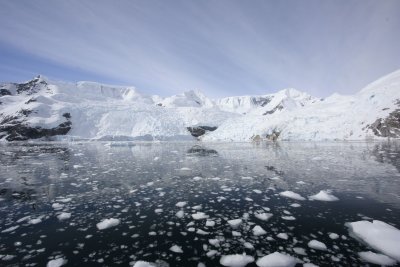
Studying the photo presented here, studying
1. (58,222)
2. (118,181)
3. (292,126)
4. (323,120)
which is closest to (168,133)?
(292,126)

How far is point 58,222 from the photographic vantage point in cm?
588

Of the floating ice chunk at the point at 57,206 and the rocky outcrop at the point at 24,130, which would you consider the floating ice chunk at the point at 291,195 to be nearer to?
the floating ice chunk at the point at 57,206

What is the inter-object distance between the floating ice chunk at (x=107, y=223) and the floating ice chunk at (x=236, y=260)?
2866 millimetres

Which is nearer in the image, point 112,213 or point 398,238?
point 398,238

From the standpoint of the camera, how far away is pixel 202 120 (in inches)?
3201

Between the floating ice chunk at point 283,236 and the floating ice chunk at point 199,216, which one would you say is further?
the floating ice chunk at point 199,216

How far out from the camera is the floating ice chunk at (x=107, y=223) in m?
5.54

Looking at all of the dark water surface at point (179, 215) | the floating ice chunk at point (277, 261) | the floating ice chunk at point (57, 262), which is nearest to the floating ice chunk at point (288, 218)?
the dark water surface at point (179, 215)

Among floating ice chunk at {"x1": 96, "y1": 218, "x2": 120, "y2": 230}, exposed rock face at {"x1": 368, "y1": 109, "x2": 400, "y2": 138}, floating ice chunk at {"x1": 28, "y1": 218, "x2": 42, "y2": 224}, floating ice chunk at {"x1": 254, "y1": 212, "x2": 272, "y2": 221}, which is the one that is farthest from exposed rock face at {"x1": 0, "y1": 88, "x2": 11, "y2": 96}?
floating ice chunk at {"x1": 254, "y1": 212, "x2": 272, "y2": 221}

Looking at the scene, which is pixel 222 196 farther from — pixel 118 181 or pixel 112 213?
pixel 118 181

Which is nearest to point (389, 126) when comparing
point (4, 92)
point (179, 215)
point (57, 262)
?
point (179, 215)

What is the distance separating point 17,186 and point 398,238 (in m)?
12.4

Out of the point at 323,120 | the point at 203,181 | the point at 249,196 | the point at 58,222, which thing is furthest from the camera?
the point at 323,120

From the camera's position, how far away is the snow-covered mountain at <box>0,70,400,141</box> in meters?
44.6
